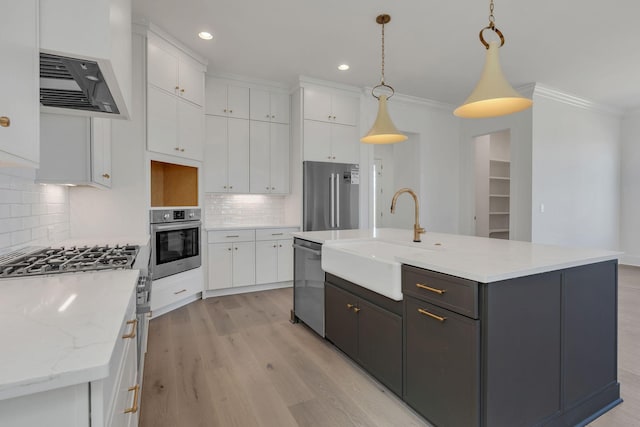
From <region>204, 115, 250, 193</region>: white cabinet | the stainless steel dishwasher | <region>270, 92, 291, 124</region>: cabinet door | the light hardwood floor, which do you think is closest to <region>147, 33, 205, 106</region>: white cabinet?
<region>204, 115, 250, 193</region>: white cabinet

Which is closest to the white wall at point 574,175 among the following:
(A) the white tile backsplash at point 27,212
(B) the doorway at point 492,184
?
(B) the doorway at point 492,184

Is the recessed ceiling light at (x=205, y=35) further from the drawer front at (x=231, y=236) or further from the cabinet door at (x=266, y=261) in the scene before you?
the cabinet door at (x=266, y=261)

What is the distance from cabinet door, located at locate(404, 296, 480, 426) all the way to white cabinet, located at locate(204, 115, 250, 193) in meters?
3.19

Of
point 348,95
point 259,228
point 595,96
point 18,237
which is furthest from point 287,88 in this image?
point 595,96

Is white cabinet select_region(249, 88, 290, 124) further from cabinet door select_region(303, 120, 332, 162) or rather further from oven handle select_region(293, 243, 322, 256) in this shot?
oven handle select_region(293, 243, 322, 256)

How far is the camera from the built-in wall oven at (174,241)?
3305 mm

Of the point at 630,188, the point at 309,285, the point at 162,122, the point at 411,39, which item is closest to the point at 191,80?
the point at 162,122

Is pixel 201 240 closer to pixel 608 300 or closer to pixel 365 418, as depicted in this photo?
pixel 365 418

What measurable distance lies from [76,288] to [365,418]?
153 centimetres

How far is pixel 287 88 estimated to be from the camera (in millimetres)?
4680

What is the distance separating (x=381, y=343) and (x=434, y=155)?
4.34m

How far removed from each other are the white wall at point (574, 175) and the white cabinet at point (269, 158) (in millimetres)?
3624

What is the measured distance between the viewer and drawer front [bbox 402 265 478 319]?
1.39 meters

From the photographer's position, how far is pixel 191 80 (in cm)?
372
